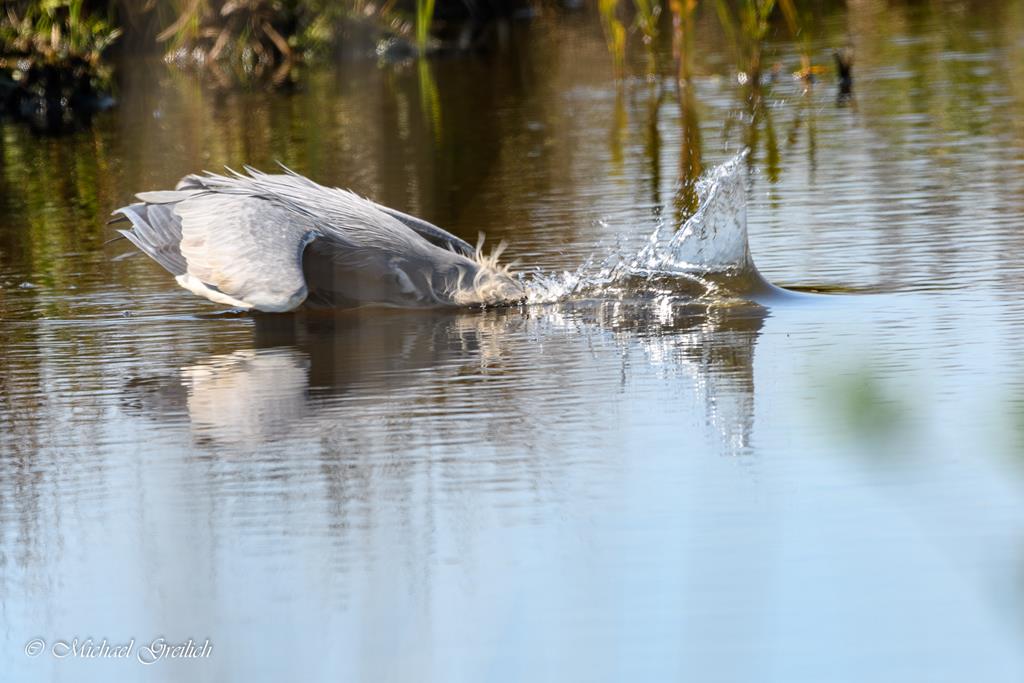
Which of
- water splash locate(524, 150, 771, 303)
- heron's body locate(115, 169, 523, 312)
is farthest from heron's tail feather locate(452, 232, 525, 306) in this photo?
water splash locate(524, 150, 771, 303)

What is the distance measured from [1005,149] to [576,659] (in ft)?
24.7

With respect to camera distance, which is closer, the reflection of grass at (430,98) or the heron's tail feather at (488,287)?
the heron's tail feather at (488,287)

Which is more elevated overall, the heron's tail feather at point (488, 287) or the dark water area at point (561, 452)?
the heron's tail feather at point (488, 287)

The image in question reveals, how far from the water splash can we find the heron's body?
329 mm

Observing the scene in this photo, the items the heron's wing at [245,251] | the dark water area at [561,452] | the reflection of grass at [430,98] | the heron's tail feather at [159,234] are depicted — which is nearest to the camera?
the dark water area at [561,452]

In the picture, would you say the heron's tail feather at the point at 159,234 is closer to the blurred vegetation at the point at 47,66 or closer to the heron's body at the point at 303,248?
the heron's body at the point at 303,248

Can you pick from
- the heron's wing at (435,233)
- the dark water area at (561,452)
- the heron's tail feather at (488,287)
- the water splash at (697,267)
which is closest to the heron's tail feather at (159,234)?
the dark water area at (561,452)

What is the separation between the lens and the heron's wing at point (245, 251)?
6539 millimetres

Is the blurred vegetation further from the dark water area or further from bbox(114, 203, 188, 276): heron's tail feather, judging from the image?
bbox(114, 203, 188, 276): heron's tail feather

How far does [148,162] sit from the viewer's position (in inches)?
510

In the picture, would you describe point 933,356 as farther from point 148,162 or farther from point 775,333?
point 148,162

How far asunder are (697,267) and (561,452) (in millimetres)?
2454

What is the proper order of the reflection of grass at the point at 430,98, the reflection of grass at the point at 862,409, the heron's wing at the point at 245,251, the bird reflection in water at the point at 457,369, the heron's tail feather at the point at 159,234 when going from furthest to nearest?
1. the reflection of grass at the point at 430,98
2. the heron's tail feather at the point at 159,234
3. the heron's wing at the point at 245,251
4. the bird reflection in water at the point at 457,369
5. the reflection of grass at the point at 862,409

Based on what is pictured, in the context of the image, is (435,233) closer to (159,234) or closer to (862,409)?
(159,234)
